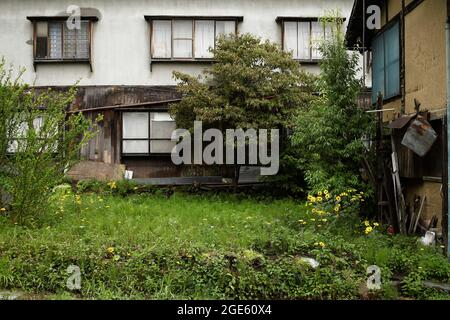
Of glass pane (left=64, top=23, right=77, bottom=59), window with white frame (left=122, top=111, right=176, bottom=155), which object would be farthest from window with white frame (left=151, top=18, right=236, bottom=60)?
glass pane (left=64, top=23, right=77, bottom=59)

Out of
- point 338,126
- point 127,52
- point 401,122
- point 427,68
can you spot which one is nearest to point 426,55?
point 427,68

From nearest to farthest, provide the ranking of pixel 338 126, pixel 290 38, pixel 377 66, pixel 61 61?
pixel 338 126, pixel 377 66, pixel 61 61, pixel 290 38

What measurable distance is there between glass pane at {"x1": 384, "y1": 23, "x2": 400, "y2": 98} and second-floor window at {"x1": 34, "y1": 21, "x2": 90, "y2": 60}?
1057 cm

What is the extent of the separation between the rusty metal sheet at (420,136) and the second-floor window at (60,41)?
12.2 metres

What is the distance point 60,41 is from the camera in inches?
667

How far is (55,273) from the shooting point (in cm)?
649

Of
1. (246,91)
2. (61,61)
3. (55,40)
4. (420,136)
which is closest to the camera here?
(420,136)

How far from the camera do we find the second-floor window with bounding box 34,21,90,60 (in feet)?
55.4

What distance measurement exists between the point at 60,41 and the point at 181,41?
4.34 meters

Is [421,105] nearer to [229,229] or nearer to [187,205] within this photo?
[229,229]

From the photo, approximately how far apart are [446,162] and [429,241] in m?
1.43

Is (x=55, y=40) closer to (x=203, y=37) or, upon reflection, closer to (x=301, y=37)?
(x=203, y=37)

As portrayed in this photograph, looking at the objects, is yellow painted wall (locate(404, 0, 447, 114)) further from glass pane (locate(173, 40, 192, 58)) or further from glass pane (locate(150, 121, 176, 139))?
glass pane (locate(150, 121, 176, 139))

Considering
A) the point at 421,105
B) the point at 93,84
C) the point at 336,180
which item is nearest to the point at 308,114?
the point at 336,180
